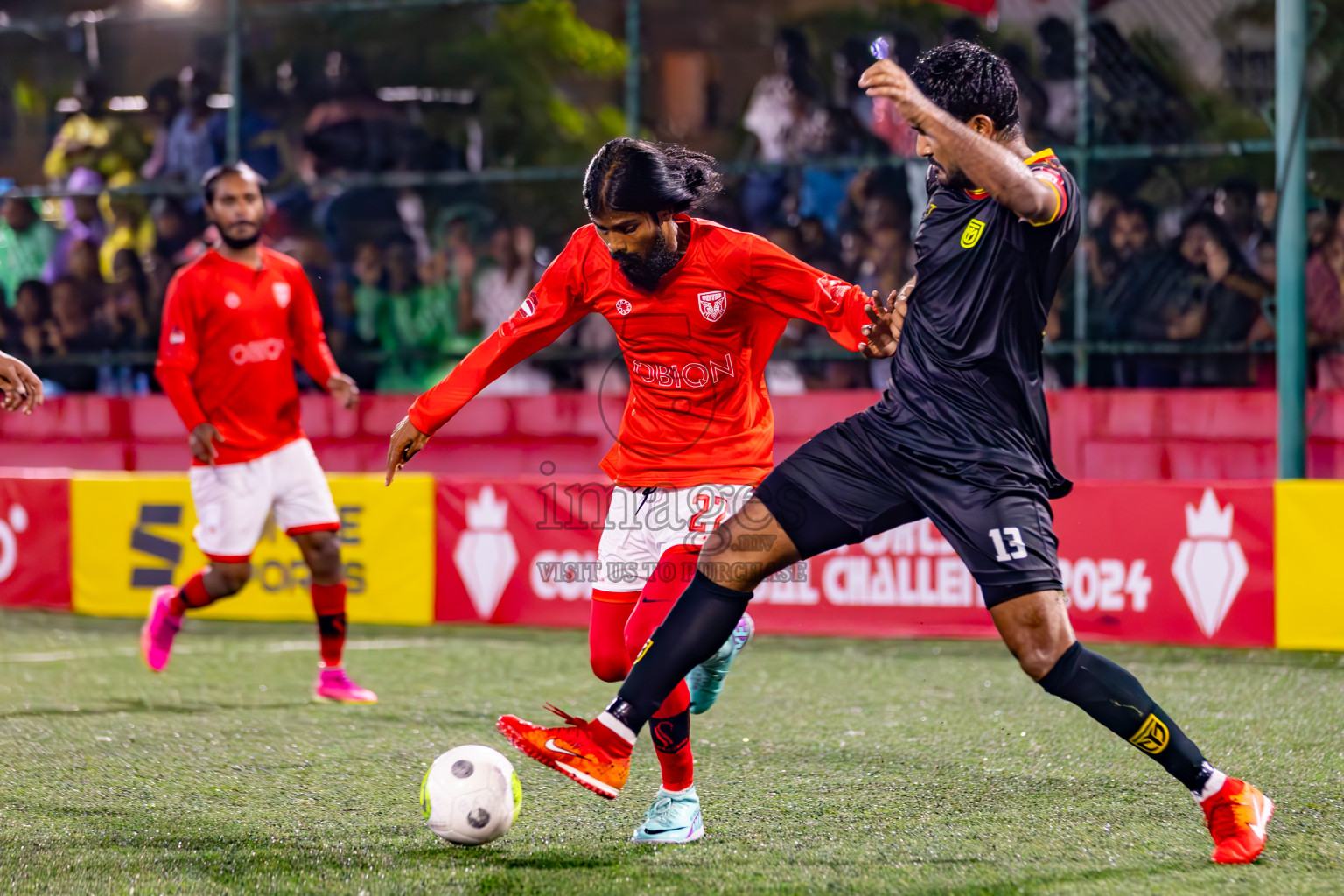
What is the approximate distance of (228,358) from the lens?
21.6ft

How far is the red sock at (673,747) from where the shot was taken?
4.13 metres

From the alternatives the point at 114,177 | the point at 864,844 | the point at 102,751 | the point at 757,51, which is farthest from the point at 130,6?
the point at 864,844

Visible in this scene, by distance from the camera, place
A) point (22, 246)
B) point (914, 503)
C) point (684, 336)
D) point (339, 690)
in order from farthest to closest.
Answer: point (22, 246) < point (339, 690) < point (684, 336) < point (914, 503)

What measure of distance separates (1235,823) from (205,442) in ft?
14.1

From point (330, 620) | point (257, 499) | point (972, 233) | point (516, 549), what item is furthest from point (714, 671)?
point (516, 549)

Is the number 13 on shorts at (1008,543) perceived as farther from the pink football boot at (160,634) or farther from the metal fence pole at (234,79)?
the metal fence pole at (234,79)

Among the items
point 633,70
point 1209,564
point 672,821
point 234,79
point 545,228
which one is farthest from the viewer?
point 234,79

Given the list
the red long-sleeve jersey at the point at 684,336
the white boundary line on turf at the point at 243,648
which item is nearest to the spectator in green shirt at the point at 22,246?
the white boundary line on turf at the point at 243,648

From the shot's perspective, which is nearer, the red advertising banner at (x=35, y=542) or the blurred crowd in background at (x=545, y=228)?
the red advertising banner at (x=35, y=542)

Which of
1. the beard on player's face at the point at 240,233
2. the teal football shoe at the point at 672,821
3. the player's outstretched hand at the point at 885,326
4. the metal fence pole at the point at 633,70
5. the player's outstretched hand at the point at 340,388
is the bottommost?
the teal football shoe at the point at 672,821

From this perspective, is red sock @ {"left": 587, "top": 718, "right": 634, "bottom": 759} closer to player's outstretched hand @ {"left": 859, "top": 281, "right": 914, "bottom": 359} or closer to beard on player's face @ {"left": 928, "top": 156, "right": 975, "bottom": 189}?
player's outstretched hand @ {"left": 859, "top": 281, "right": 914, "bottom": 359}

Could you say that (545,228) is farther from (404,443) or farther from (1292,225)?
(404,443)

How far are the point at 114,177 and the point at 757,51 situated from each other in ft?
16.3

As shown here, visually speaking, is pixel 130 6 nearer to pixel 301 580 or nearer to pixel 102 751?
pixel 301 580
